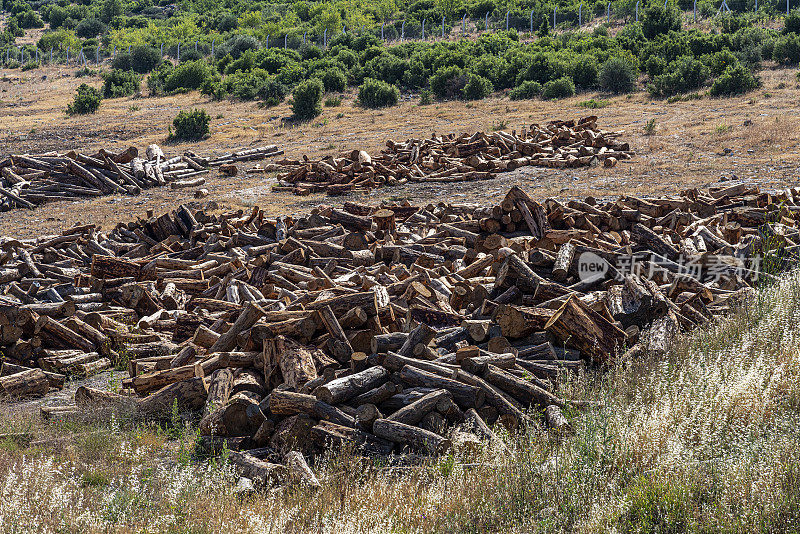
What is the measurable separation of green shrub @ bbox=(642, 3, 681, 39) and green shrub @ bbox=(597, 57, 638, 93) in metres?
7.09

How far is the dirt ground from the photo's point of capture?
1487cm

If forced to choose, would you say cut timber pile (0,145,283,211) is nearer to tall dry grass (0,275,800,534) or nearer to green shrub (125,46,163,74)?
tall dry grass (0,275,800,534)

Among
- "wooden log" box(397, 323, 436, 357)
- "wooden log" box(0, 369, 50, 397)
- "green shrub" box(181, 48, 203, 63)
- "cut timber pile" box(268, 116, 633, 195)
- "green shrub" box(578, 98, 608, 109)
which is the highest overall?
"green shrub" box(181, 48, 203, 63)

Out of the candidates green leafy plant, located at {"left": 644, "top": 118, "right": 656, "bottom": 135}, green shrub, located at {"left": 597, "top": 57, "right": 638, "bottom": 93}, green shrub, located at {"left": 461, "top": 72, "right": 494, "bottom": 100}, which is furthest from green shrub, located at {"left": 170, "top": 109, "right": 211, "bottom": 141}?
green shrub, located at {"left": 597, "top": 57, "right": 638, "bottom": 93}

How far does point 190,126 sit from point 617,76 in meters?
17.8

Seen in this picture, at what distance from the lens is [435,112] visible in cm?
2689

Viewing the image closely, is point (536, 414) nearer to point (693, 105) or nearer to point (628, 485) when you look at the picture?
point (628, 485)

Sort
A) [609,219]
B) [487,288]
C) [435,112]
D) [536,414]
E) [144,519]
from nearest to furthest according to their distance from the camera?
[144,519]
[536,414]
[487,288]
[609,219]
[435,112]

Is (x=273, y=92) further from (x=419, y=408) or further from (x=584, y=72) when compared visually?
(x=419, y=408)

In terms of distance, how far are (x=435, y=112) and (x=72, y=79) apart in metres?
30.7

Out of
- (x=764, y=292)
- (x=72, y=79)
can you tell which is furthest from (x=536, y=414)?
(x=72, y=79)

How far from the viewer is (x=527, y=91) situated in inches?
1126

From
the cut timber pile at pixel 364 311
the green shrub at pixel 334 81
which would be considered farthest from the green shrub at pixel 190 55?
the cut timber pile at pixel 364 311

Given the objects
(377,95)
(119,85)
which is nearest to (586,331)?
(377,95)
